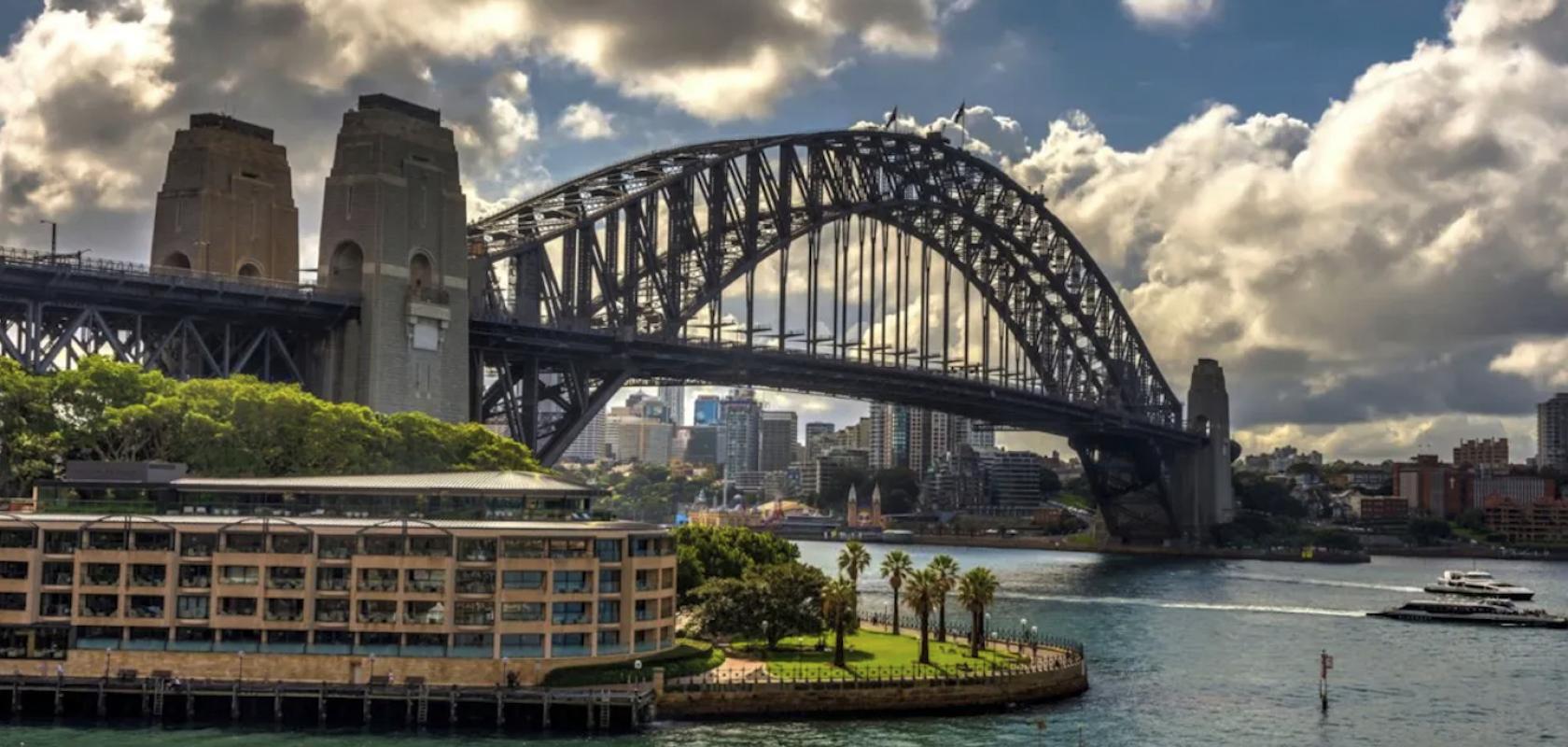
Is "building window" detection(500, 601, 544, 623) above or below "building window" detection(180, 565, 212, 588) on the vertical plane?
below

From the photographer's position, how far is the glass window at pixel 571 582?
64.0 m

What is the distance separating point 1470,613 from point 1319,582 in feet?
145

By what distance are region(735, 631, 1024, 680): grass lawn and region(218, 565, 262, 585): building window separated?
19.9 metres

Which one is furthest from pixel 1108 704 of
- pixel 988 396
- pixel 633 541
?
pixel 988 396

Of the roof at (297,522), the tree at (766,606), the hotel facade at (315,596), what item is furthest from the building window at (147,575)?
the tree at (766,606)

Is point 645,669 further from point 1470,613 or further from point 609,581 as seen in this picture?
point 1470,613

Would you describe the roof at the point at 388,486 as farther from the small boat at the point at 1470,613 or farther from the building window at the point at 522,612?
the small boat at the point at 1470,613

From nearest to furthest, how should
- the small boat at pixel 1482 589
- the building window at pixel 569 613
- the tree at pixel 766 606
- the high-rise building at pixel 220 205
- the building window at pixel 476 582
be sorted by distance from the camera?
Result: the building window at pixel 476 582 → the building window at pixel 569 613 → the tree at pixel 766 606 → the high-rise building at pixel 220 205 → the small boat at pixel 1482 589

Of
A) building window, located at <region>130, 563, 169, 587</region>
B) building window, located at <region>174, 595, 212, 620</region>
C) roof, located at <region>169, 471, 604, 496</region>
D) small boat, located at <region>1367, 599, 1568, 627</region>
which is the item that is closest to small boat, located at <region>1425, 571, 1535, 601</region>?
small boat, located at <region>1367, 599, 1568, 627</region>

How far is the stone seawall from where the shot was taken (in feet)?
203

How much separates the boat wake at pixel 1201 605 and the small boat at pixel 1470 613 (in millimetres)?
3126

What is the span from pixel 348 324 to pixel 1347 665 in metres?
54.9

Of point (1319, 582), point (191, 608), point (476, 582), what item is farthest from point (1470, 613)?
point (191, 608)

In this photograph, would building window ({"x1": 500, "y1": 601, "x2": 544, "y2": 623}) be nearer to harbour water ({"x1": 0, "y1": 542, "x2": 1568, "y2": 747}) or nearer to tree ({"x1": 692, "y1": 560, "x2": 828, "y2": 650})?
harbour water ({"x1": 0, "y1": 542, "x2": 1568, "y2": 747})
